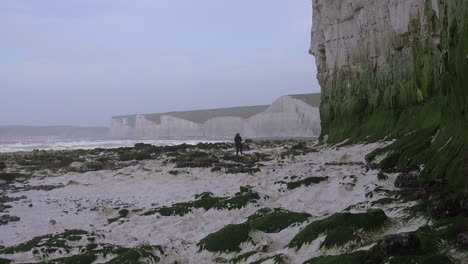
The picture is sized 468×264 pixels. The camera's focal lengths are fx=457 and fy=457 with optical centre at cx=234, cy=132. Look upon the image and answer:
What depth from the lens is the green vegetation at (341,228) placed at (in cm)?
647

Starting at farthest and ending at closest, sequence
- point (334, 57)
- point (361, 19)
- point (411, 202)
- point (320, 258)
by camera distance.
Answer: point (334, 57), point (361, 19), point (411, 202), point (320, 258)

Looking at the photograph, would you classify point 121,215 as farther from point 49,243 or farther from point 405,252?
point 405,252

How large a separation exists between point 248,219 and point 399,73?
13.5 metres

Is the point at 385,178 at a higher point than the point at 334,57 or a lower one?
lower

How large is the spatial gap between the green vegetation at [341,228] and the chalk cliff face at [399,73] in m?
1.61

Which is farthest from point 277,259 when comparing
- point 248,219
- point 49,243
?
point 49,243

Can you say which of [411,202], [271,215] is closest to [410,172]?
[411,202]

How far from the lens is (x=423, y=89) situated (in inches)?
674

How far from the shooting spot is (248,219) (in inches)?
393

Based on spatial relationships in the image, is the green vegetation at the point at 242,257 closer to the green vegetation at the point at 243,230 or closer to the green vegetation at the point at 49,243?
the green vegetation at the point at 243,230

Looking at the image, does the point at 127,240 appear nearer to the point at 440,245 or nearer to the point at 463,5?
the point at 440,245

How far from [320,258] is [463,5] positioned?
5391mm

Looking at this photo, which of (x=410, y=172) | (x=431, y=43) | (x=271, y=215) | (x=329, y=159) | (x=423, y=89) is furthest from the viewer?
(x=329, y=159)

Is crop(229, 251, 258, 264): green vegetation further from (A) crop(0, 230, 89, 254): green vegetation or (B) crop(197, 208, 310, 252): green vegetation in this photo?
(A) crop(0, 230, 89, 254): green vegetation
